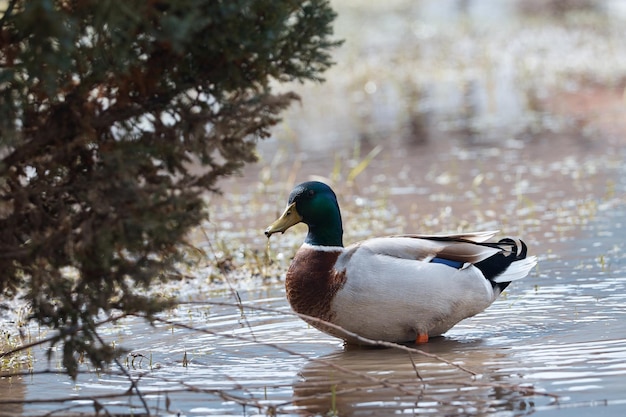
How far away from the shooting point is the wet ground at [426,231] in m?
5.09

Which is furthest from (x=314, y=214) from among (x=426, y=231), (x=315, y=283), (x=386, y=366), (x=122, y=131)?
(x=426, y=231)

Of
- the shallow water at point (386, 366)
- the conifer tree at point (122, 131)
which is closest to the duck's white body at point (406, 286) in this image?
the shallow water at point (386, 366)

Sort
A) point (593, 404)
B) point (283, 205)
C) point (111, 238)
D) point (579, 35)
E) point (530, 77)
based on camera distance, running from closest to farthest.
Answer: point (111, 238) < point (593, 404) < point (283, 205) < point (530, 77) < point (579, 35)

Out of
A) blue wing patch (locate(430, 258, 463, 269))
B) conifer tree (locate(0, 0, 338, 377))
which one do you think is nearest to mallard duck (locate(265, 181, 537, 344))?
blue wing patch (locate(430, 258, 463, 269))

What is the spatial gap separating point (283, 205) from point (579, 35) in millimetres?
16615

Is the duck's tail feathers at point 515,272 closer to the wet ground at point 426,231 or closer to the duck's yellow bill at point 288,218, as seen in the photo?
the wet ground at point 426,231

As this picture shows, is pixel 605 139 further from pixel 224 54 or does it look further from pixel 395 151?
pixel 224 54

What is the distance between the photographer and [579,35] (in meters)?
25.7

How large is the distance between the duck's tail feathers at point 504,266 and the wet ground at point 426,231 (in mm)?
285

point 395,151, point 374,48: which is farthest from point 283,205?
point 374,48

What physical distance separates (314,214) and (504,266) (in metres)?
1.10

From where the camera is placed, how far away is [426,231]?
9.35m

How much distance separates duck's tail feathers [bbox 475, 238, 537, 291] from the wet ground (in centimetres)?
28

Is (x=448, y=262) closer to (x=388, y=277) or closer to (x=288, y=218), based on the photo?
(x=388, y=277)
